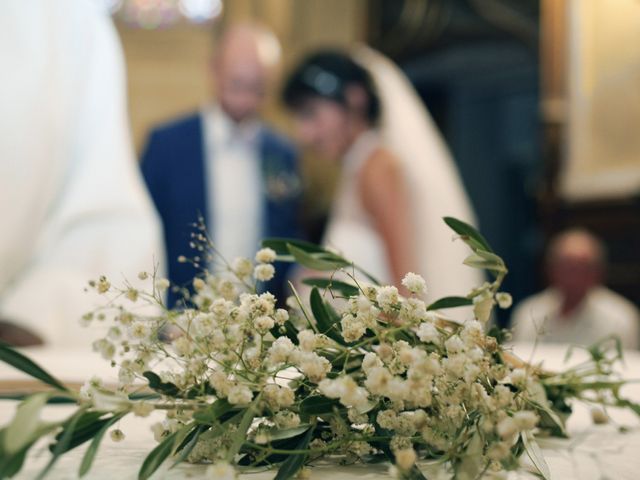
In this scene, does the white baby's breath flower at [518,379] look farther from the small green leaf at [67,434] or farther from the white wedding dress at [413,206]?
the white wedding dress at [413,206]

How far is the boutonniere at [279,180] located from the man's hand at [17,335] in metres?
3.52

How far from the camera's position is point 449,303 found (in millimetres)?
960

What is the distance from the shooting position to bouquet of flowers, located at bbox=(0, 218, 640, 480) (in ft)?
2.54

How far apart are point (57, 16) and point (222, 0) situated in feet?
20.3

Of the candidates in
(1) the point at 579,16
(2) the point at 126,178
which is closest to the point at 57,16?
(2) the point at 126,178

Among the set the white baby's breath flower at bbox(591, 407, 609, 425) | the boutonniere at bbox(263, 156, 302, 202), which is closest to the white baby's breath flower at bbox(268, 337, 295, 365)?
the white baby's breath flower at bbox(591, 407, 609, 425)

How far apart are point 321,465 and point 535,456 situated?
0.18m

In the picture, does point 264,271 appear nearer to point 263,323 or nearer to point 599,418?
point 263,323

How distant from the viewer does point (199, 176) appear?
5305mm

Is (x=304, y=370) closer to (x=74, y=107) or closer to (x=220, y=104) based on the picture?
(x=74, y=107)

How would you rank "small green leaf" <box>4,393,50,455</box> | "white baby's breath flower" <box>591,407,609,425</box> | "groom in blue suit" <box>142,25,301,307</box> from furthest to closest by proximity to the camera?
"groom in blue suit" <box>142,25,301,307</box>, "white baby's breath flower" <box>591,407,609,425</box>, "small green leaf" <box>4,393,50,455</box>

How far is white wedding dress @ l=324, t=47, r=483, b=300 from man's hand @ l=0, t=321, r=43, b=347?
282 cm

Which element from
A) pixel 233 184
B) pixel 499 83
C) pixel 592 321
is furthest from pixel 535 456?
pixel 499 83

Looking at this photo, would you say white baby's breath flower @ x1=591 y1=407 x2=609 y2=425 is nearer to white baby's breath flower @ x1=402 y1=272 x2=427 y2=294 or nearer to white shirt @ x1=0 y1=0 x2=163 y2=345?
white baby's breath flower @ x1=402 y1=272 x2=427 y2=294
